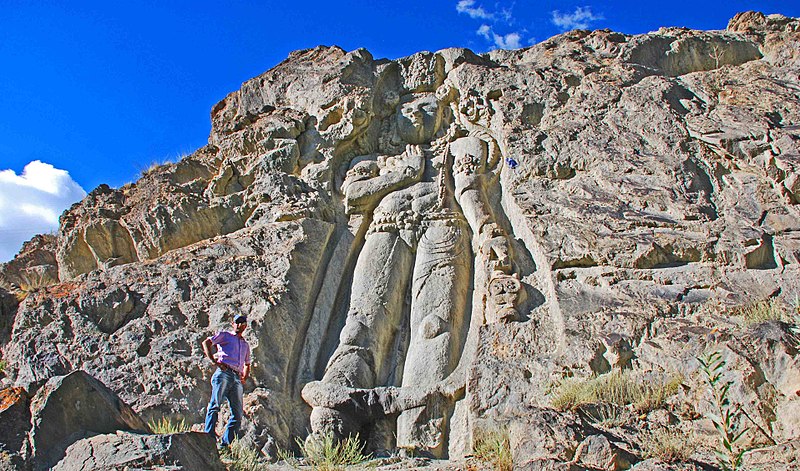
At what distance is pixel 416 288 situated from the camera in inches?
301

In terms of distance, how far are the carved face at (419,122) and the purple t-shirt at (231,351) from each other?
4.49 meters

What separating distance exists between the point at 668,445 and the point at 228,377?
316 cm

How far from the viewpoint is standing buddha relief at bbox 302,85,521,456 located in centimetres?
652

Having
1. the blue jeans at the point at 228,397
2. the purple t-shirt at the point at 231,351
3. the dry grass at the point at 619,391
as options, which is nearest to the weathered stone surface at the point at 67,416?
the blue jeans at the point at 228,397

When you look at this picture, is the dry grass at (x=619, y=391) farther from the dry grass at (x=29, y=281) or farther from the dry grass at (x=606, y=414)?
the dry grass at (x=29, y=281)

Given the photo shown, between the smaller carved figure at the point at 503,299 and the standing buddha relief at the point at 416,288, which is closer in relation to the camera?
the standing buddha relief at the point at 416,288

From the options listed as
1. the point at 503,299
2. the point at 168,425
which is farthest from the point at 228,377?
the point at 503,299

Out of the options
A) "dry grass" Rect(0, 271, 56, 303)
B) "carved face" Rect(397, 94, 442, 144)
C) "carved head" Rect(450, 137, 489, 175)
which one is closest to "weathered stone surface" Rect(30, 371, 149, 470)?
"dry grass" Rect(0, 271, 56, 303)

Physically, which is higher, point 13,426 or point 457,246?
point 457,246

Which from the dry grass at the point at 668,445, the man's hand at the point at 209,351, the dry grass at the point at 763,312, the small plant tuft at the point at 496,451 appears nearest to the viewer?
the dry grass at the point at 668,445

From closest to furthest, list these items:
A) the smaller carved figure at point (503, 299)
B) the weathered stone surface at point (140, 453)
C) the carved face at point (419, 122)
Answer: the weathered stone surface at point (140, 453) → the smaller carved figure at point (503, 299) → the carved face at point (419, 122)

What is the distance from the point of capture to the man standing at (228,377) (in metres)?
5.55

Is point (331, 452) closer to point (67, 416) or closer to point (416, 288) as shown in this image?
point (67, 416)

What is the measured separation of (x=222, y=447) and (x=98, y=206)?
4618 mm
